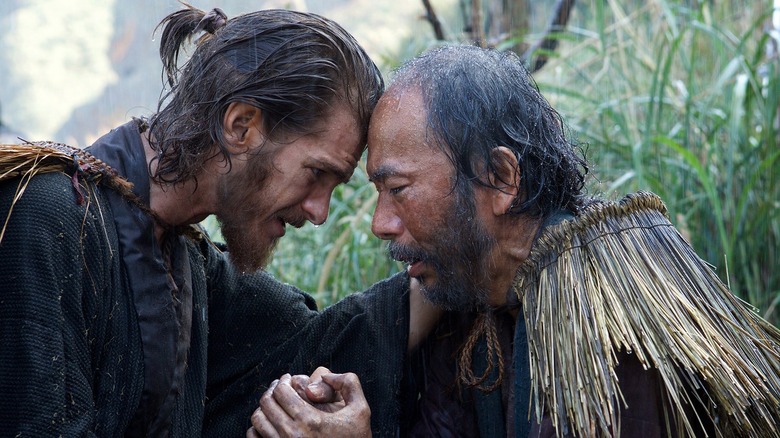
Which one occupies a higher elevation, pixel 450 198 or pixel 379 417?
pixel 450 198

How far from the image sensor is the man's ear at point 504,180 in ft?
8.38

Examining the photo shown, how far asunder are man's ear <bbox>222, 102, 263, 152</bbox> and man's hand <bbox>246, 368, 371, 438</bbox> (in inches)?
28.2

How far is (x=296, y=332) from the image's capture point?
3012 mm

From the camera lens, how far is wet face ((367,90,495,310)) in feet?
8.44

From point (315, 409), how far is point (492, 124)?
3.11 feet

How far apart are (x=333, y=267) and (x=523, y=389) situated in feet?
7.24

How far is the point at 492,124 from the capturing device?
2566 millimetres

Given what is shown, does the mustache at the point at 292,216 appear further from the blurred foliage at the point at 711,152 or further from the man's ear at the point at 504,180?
the blurred foliage at the point at 711,152

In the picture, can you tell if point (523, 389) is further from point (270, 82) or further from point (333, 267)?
point (333, 267)

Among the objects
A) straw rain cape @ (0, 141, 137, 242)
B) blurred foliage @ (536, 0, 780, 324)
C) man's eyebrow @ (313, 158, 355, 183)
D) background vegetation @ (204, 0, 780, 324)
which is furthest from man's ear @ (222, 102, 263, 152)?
blurred foliage @ (536, 0, 780, 324)

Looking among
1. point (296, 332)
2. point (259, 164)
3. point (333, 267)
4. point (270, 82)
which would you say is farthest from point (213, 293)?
point (333, 267)

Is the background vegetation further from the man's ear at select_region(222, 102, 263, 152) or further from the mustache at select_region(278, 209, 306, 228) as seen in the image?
the man's ear at select_region(222, 102, 263, 152)

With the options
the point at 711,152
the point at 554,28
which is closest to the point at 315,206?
the point at 711,152

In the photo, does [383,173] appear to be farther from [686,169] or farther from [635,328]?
[686,169]
